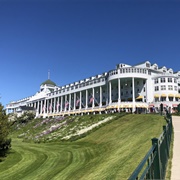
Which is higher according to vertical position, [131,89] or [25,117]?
[131,89]

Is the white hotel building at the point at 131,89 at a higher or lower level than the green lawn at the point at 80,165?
higher

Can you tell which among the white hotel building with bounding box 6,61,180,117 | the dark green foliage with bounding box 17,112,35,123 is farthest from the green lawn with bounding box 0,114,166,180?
the dark green foliage with bounding box 17,112,35,123

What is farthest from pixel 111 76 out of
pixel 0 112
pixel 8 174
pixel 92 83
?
pixel 8 174

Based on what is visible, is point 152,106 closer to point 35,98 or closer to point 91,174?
point 91,174

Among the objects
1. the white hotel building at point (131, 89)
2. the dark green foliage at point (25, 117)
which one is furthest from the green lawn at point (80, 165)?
the dark green foliage at point (25, 117)

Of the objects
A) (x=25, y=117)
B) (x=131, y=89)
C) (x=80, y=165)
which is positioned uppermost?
(x=131, y=89)

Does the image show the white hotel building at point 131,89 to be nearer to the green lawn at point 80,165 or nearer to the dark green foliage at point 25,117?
the dark green foliage at point 25,117

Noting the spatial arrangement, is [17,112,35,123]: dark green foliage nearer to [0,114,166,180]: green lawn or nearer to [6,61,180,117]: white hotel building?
[6,61,180,117]: white hotel building

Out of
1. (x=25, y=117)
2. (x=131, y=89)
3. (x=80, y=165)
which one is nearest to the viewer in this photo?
(x=80, y=165)

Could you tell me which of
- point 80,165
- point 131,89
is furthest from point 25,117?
point 80,165

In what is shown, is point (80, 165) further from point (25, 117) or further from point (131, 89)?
point (25, 117)

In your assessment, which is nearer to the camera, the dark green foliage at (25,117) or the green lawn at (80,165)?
the green lawn at (80,165)

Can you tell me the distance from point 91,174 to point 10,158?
13415 mm

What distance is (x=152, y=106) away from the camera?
5834cm
